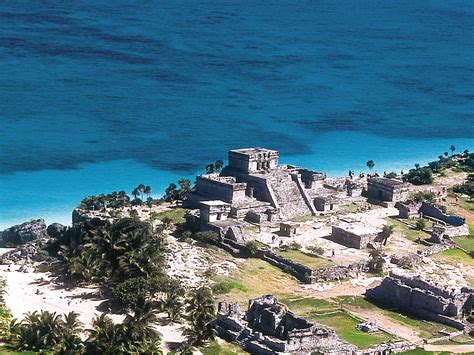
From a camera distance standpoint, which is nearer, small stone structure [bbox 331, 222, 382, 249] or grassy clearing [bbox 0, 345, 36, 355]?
grassy clearing [bbox 0, 345, 36, 355]

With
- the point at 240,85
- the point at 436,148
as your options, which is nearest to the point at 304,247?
the point at 436,148

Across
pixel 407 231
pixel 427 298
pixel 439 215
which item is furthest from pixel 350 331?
pixel 439 215

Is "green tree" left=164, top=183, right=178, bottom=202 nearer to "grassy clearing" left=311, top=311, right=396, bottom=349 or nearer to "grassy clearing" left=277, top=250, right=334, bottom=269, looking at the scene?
"grassy clearing" left=277, top=250, right=334, bottom=269

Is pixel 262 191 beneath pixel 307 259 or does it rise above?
above

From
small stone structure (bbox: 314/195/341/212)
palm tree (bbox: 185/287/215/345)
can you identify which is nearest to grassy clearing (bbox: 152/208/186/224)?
small stone structure (bbox: 314/195/341/212)

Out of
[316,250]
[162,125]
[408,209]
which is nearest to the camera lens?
[316,250]

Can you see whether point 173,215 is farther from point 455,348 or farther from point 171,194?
point 455,348
